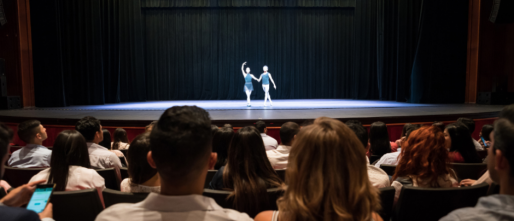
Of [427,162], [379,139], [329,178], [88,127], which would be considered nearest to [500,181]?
[329,178]

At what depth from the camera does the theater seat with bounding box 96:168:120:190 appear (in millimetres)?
2736

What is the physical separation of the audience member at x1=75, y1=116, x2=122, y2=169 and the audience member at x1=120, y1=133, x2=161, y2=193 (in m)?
1.27

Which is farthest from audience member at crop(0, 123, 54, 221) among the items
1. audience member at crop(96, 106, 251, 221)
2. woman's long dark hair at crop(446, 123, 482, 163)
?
woman's long dark hair at crop(446, 123, 482, 163)

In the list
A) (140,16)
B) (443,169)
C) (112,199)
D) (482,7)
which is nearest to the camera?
(112,199)

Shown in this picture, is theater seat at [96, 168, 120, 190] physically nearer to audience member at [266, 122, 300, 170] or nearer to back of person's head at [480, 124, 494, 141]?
audience member at [266, 122, 300, 170]

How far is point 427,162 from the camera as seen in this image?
2355 millimetres

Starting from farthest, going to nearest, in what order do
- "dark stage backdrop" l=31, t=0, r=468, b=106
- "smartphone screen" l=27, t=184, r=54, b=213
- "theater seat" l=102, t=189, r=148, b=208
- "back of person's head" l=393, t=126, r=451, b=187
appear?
"dark stage backdrop" l=31, t=0, r=468, b=106 → "back of person's head" l=393, t=126, r=451, b=187 → "theater seat" l=102, t=189, r=148, b=208 → "smartphone screen" l=27, t=184, r=54, b=213

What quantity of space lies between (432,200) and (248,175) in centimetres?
103

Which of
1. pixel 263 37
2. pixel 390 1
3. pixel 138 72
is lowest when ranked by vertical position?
pixel 138 72

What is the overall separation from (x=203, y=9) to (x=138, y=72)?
354 centimetres

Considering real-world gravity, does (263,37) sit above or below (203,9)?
below

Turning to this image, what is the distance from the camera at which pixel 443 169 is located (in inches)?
93.6

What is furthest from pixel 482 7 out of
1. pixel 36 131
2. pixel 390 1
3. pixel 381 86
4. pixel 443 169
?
pixel 36 131

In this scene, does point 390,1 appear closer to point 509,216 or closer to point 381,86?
point 381,86
